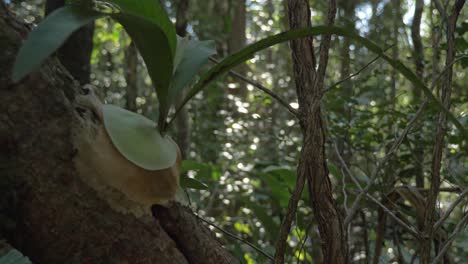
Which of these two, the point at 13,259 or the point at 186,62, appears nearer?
the point at 13,259

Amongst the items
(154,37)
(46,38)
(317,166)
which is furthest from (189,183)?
(46,38)

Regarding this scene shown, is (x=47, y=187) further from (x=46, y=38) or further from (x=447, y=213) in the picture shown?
(x=447, y=213)

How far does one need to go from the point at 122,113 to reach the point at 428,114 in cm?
83

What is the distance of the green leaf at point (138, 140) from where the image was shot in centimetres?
Answer: 61

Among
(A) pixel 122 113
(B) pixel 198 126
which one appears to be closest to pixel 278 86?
(B) pixel 198 126

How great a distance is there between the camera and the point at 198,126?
244 centimetres

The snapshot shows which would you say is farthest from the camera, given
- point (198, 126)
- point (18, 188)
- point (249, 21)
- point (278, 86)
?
point (249, 21)

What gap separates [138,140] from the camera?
2.06 ft

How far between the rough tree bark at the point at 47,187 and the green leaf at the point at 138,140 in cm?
3

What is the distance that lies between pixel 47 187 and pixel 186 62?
0.25 m

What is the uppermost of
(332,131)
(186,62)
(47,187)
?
(186,62)

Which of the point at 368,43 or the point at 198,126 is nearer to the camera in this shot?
the point at 368,43

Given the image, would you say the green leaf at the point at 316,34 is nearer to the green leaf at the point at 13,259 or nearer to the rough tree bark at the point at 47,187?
the rough tree bark at the point at 47,187

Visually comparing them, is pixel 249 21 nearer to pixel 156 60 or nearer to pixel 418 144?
pixel 418 144
